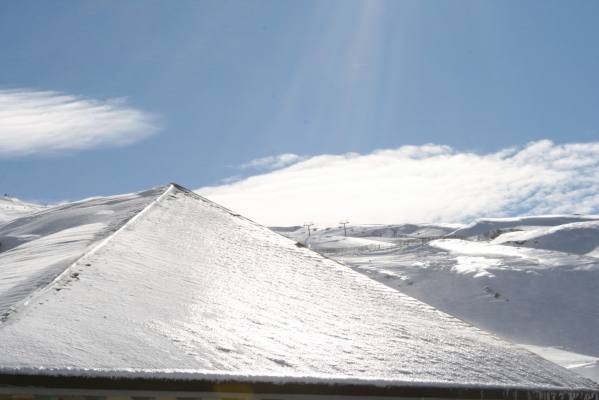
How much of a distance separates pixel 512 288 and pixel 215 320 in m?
30.4

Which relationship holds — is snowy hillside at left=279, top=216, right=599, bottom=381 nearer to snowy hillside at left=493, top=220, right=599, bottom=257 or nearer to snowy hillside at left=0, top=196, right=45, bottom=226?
snowy hillside at left=493, top=220, right=599, bottom=257

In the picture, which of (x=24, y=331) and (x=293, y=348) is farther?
(x=293, y=348)

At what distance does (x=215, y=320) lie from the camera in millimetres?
5430

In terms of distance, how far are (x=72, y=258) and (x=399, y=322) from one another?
3.22 m

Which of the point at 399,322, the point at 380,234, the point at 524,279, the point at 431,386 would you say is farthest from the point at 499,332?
the point at 380,234

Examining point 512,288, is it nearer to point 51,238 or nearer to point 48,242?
point 51,238

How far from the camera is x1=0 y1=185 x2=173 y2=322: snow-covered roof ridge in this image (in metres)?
5.29

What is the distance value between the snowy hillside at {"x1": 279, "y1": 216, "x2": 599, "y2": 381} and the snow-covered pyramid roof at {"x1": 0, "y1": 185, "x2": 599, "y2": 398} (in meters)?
16.8

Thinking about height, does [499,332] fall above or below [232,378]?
below

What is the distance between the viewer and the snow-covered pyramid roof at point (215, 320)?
4285mm

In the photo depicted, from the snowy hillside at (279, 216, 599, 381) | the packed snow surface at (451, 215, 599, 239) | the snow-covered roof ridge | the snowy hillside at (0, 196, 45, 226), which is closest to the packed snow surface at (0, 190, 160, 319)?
the snow-covered roof ridge

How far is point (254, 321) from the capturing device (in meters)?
5.66

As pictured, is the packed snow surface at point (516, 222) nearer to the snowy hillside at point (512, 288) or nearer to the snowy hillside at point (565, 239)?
the snowy hillside at point (565, 239)

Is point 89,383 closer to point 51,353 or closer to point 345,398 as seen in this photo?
point 51,353
